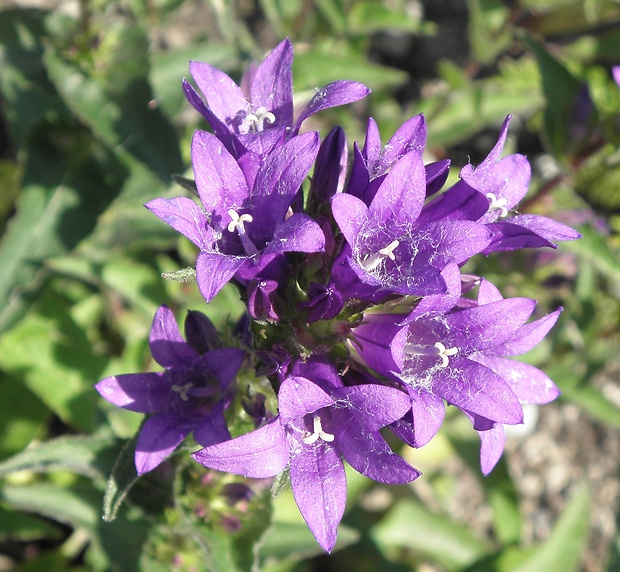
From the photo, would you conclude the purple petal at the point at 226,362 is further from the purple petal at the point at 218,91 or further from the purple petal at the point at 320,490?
the purple petal at the point at 218,91

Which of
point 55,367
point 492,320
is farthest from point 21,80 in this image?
point 492,320

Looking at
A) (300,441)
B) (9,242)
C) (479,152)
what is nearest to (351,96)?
(300,441)

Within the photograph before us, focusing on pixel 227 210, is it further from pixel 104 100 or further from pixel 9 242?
pixel 9 242

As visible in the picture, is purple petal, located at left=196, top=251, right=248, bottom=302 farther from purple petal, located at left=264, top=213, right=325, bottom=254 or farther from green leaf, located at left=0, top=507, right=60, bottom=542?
green leaf, located at left=0, top=507, right=60, bottom=542

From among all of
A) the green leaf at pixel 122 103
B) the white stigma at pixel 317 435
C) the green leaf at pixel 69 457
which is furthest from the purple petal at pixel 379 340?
the green leaf at pixel 122 103

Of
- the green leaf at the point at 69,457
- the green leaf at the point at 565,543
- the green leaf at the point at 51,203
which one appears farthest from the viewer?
the green leaf at the point at 565,543

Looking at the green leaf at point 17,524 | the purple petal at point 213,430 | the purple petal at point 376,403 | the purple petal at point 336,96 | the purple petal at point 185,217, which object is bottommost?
the green leaf at point 17,524
